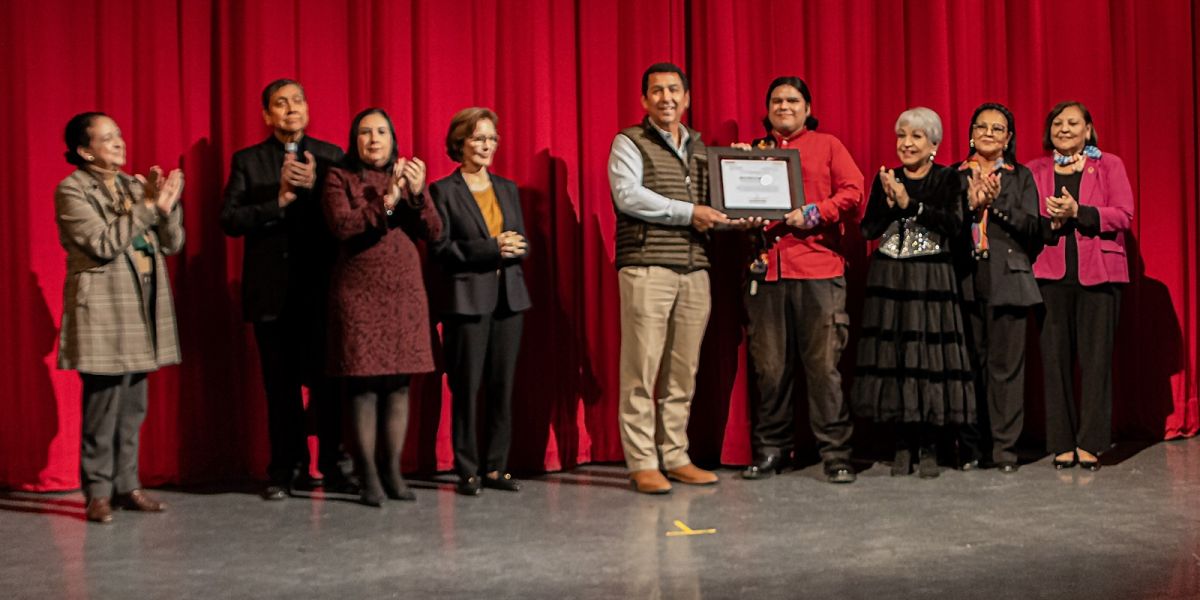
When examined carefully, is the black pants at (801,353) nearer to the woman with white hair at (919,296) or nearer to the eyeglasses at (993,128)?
the woman with white hair at (919,296)

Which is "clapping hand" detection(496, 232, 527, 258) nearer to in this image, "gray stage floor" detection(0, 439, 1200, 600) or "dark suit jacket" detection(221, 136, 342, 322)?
"dark suit jacket" detection(221, 136, 342, 322)

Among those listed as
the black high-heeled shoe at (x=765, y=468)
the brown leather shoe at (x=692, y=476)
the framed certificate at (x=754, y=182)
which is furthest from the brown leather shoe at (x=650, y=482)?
the framed certificate at (x=754, y=182)

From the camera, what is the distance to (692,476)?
471 cm

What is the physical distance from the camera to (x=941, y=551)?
11.8 feet

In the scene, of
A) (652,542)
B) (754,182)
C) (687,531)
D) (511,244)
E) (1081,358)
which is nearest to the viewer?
(652,542)

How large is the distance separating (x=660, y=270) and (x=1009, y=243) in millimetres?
1487

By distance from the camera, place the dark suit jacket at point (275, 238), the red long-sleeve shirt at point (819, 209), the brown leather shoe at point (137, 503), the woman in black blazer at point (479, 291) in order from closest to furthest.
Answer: the brown leather shoe at point (137, 503), the dark suit jacket at point (275, 238), the woman in black blazer at point (479, 291), the red long-sleeve shirt at point (819, 209)

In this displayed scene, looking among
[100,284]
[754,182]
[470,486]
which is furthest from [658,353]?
[100,284]

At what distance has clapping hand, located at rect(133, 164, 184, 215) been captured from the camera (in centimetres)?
419

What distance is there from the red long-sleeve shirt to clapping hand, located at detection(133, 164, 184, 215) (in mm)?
2249

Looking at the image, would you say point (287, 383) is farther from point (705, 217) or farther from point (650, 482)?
point (705, 217)

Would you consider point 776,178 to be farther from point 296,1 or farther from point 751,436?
point 296,1

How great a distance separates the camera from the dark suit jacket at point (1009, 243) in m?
4.86

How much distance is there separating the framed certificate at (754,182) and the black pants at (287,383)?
1648mm
